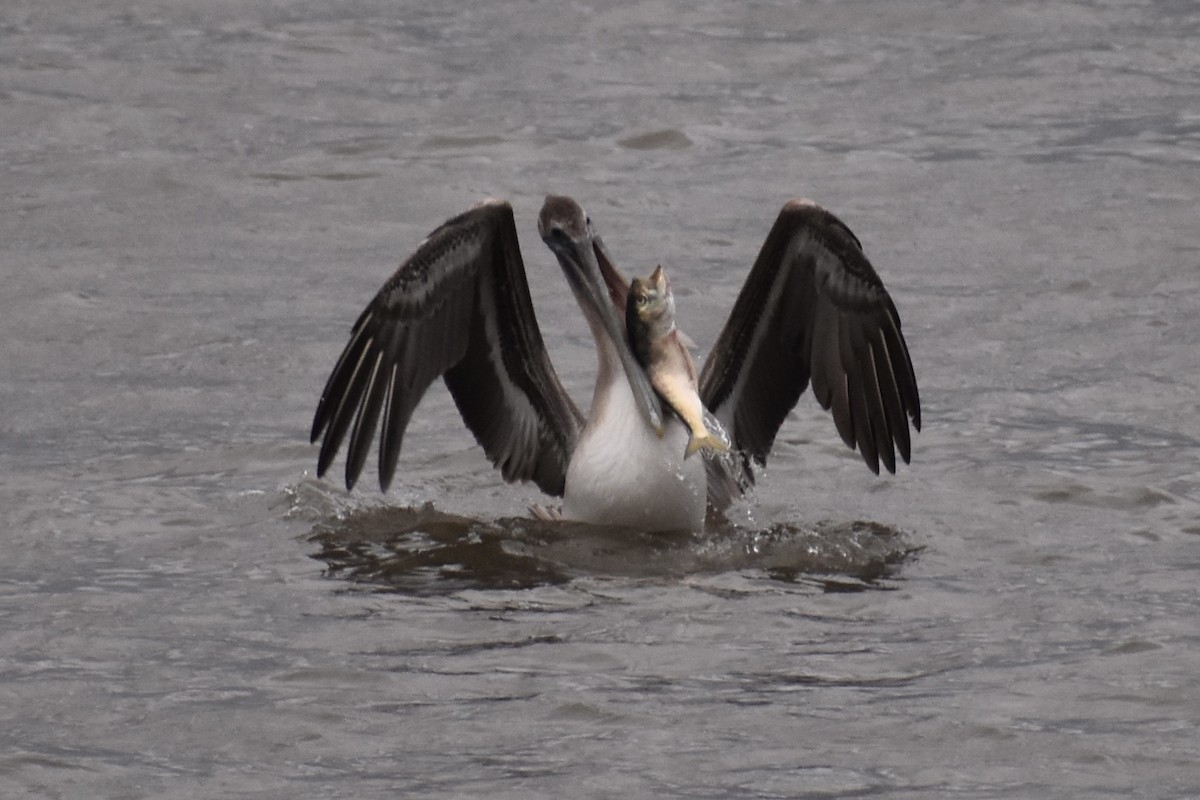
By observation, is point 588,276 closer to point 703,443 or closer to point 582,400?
point 703,443

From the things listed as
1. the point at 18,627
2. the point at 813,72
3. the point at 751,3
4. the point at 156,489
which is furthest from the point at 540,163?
the point at 18,627

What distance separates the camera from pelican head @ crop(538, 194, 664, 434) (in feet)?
25.6

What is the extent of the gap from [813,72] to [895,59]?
2.09ft

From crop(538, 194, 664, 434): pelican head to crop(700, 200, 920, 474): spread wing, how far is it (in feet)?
1.82

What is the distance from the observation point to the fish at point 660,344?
25.6ft

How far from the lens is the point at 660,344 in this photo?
310 inches

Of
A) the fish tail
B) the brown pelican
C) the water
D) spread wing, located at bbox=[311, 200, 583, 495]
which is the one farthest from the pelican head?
the water

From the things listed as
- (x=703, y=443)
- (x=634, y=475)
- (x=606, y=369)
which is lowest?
(x=634, y=475)

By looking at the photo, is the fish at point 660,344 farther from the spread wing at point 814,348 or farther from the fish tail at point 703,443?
the spread wing at point 814,348

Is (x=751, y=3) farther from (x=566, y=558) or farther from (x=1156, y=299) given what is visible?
(x=566, y=558)

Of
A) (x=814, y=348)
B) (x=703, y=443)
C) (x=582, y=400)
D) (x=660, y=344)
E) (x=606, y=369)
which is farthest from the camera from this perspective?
(x=582, y=400)

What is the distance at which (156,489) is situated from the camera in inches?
337

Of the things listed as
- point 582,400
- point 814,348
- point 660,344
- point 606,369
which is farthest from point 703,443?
point 582,400

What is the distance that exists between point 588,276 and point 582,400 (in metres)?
2.13
